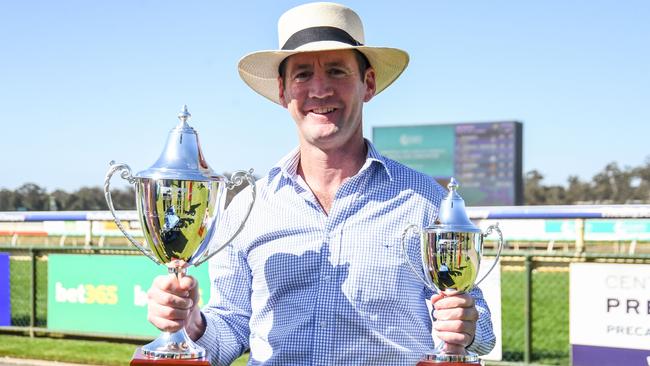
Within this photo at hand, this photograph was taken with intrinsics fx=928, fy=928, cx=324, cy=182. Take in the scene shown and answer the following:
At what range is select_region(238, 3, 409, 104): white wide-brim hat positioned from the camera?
2.91m

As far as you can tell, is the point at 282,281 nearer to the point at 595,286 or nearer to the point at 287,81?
the point at 287,81

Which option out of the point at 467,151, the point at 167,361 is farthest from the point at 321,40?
the point at 467,151

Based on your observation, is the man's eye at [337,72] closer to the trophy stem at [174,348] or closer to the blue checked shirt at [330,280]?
the blue checked shirt at [330,280]

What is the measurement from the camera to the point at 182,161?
265 cm

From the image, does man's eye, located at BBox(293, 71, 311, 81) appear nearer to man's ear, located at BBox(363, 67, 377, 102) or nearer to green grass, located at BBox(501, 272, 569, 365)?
man's ear, located at BBox(363, 67, 377, 102)

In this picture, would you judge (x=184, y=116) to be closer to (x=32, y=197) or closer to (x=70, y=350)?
(x=70, y=350)

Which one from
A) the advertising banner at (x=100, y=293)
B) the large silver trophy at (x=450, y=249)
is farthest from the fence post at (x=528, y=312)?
the large silver trophy at (x=450, y=249)

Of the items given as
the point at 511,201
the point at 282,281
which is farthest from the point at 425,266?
the point at 511,201

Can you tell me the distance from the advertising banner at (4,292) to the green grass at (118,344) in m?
0.16

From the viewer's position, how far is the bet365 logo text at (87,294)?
8359 millimetres

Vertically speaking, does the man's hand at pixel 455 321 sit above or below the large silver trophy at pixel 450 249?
below

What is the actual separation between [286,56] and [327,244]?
637mm

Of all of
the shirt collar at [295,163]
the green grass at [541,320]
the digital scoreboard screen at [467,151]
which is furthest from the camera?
the digital scoreboard screen at [467,151]

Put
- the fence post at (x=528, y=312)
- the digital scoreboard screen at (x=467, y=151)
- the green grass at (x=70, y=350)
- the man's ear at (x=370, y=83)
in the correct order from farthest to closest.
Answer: the digital scoreboard screen at (x=467, y=151) → the green grass at (x=70, y=350) → the fence post at (x=528, y=312) → the man's ear at (x=370, y=83)
